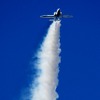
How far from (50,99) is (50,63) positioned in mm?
6068

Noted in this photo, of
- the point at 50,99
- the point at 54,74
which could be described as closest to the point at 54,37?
the point at 54,74

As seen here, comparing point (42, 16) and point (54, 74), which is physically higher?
point (42, 16)

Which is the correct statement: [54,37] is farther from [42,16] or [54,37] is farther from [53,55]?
[42,16]

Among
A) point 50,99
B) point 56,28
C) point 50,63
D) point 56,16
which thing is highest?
point 56,16

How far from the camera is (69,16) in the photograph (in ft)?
237

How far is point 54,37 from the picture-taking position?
65.0m

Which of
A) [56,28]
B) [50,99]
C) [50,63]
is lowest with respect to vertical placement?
[50,99]

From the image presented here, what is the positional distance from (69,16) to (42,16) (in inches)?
196

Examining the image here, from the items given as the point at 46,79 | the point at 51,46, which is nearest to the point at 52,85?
the point at 46,79

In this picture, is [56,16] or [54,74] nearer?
[54,74]

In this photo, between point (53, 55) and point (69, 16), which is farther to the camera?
point (69, 16)

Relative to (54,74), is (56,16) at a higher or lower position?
higher

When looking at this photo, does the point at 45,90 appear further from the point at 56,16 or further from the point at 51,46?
the point at 56,16

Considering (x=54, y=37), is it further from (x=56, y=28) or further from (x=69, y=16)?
(x=69, y=16)
